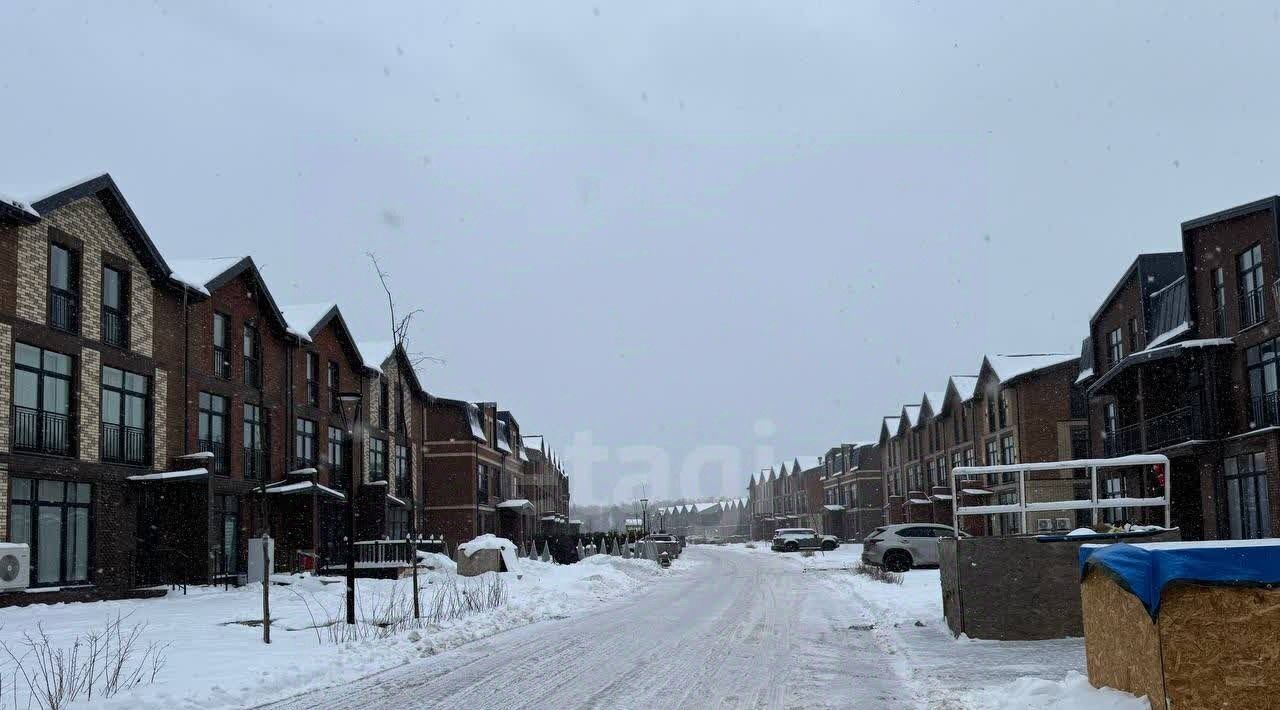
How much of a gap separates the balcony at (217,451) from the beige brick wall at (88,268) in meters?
3.75

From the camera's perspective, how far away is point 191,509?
27.7m

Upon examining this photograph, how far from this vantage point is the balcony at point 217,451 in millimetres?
29464

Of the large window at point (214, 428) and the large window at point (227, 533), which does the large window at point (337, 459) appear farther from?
the large window at point (214, 428)

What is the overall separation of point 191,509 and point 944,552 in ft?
68.9

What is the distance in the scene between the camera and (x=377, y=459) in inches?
1734

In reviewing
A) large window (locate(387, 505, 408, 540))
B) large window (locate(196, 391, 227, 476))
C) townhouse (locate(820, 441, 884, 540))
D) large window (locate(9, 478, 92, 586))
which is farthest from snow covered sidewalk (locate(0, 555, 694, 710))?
townhouse (locate(820, 441, 884, 540))

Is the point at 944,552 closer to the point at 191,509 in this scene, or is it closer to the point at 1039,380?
the point at 191,509

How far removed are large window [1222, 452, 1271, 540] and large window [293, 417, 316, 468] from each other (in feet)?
91.7

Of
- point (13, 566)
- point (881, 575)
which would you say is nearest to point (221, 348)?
point (13, 566)

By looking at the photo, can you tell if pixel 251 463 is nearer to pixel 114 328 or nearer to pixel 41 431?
pixel 114 328

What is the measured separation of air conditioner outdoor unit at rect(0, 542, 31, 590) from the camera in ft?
64.0

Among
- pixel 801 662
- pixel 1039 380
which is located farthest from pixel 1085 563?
pixel 1039 380

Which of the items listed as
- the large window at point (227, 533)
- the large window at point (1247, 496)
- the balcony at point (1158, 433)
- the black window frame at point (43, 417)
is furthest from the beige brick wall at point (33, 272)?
the balcony at point (1158, 433)

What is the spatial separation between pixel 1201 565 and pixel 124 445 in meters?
25.1
